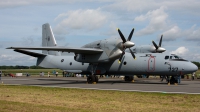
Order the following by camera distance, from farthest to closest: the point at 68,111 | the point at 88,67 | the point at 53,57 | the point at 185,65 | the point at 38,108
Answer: the point at 53,57 < the point at 88,67 < the point at 185,65 < the point at 38,108 < the point at 68,111

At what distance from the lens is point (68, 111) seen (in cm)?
1066

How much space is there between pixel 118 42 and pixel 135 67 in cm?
326

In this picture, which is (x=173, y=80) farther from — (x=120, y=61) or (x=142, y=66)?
(x=120, y=61)

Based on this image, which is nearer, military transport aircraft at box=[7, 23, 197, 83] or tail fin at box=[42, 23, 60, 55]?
military transport aircraft at box=[7, 23, 197, 83]

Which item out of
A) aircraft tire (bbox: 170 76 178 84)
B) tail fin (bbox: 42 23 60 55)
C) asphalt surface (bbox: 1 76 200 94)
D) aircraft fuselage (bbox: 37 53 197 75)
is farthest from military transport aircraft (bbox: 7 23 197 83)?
tail fin (bbox: 42 23 60 55)

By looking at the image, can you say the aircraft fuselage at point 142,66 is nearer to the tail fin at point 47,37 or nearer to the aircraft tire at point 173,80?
the aircraft tire at point 173,80

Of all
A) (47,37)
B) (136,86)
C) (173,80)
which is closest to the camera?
(136,86)

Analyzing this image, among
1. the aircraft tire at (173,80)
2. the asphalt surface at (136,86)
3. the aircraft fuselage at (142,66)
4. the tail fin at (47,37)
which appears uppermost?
the tail fin at (47,37)

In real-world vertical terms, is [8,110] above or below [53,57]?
below

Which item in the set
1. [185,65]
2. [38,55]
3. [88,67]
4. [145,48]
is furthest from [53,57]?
[185,65]

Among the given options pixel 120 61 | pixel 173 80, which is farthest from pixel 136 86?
pixel 173 80

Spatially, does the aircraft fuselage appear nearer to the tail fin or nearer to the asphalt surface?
the asphalt surface

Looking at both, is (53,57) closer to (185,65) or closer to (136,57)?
(136,57)

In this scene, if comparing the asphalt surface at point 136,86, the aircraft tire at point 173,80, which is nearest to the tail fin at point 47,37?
the asphalt surface at point 136,86
